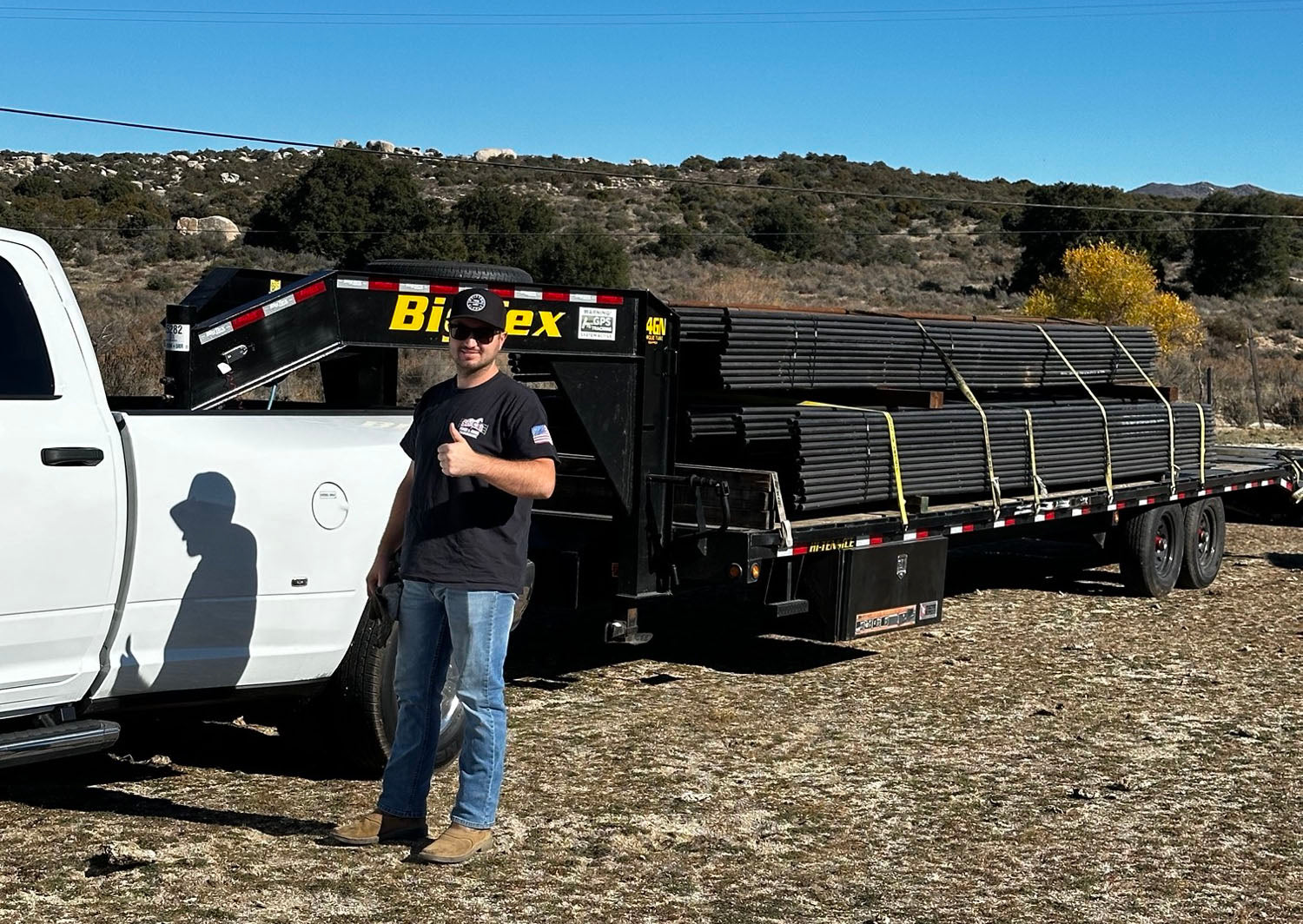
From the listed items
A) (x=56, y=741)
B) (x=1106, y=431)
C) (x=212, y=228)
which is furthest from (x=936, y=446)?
(x=212, y=228)

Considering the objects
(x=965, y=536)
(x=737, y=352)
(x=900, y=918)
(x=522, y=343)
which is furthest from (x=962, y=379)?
(x=900, y=918)

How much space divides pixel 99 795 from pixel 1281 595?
31.0ft

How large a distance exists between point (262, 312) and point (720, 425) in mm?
2793

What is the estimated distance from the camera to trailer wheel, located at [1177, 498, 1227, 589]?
1227 centimetres

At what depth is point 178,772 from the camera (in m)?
6.45

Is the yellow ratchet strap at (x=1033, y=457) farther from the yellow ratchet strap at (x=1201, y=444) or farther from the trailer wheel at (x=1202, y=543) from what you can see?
the trailer wheel at (x=1202, y=543)

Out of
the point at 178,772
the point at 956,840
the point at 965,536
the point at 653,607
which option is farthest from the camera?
the point at 653,607

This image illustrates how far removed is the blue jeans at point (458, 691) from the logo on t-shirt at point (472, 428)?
51 cm

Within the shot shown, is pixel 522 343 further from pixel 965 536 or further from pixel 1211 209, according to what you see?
pixel 1211 209

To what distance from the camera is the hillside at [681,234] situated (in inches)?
1371

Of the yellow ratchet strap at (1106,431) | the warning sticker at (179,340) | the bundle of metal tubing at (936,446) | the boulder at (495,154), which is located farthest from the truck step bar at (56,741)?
the boulder at (495,154)

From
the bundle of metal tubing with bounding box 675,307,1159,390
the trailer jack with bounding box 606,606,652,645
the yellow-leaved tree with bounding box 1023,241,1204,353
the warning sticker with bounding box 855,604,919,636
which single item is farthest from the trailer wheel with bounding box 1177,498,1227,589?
the yellow-leaved tree with bounding box 1023,241,1204,353

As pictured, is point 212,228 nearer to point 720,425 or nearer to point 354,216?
point 354,216

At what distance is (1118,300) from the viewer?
1735 inches
